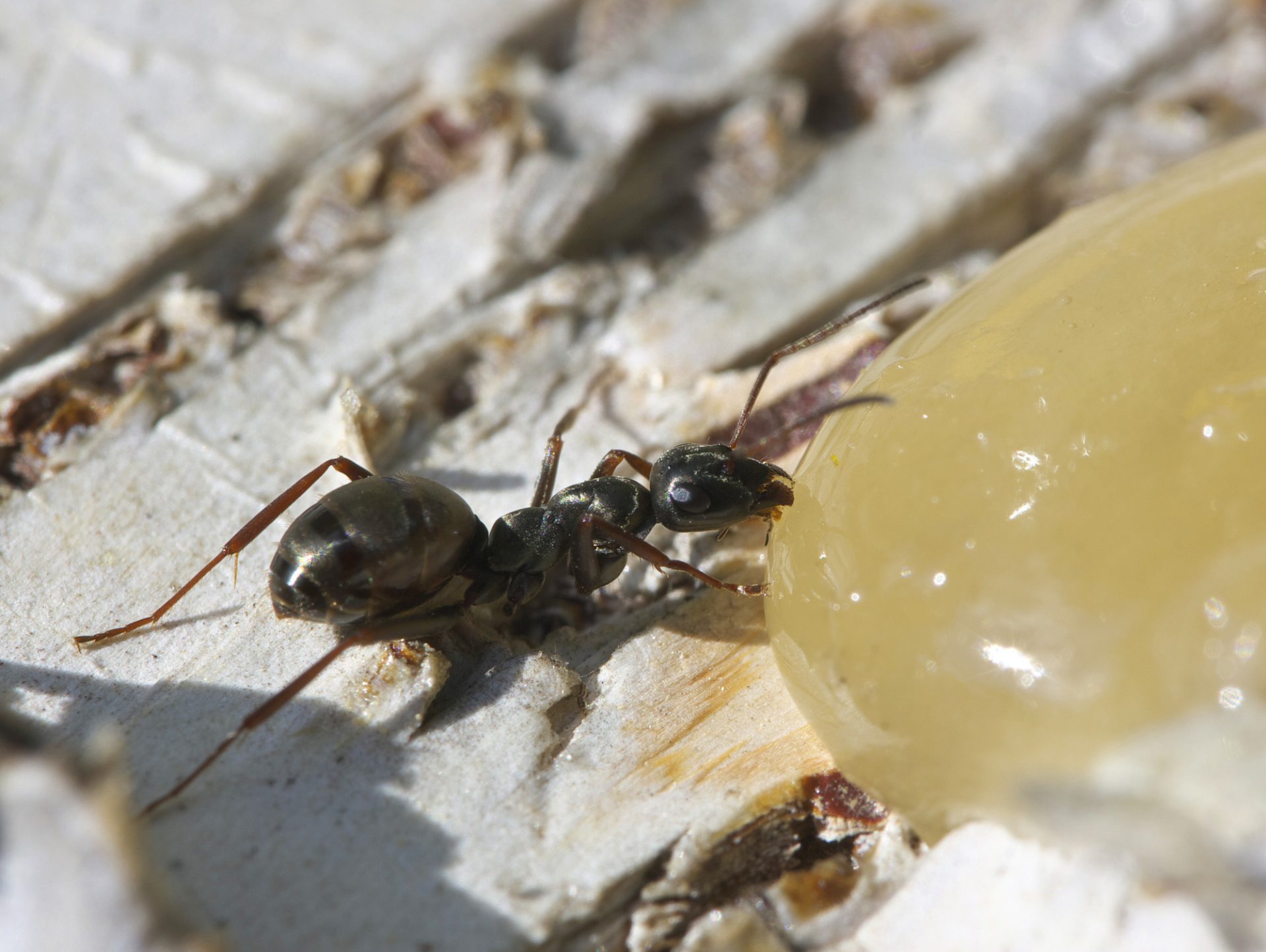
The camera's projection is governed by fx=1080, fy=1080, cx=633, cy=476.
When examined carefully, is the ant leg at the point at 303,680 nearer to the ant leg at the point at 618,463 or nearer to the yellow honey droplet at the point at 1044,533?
the ant leg at the point at 618,463

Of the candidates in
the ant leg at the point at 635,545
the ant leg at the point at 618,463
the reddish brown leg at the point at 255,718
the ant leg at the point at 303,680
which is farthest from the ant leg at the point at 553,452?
the reddish brown leg at the point at 255,718

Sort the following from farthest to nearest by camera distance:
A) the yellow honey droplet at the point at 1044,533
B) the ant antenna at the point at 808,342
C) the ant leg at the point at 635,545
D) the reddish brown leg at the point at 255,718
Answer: the ant antenna at the point at 808,342 → the ant leg at the point at 635,545 → the reddish brown leg at the point at 255,718 → the yellow honey droplet at the point at 1044,533

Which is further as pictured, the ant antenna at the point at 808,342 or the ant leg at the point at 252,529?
the ant antenna at the point at 808,342

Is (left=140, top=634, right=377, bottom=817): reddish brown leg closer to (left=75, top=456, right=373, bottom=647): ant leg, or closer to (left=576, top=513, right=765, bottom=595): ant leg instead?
(left=75, top=456, right=373, bottom=647): ant leg

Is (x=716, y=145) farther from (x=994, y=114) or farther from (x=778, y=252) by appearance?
(x=994, y=114)

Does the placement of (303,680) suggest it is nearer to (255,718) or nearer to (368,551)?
(255,718)

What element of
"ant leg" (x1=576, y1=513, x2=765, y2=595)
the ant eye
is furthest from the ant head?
"ant leg" (x1=576, y1=513, x2=765, y2=595)

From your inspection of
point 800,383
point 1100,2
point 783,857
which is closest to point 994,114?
point 1100,2
